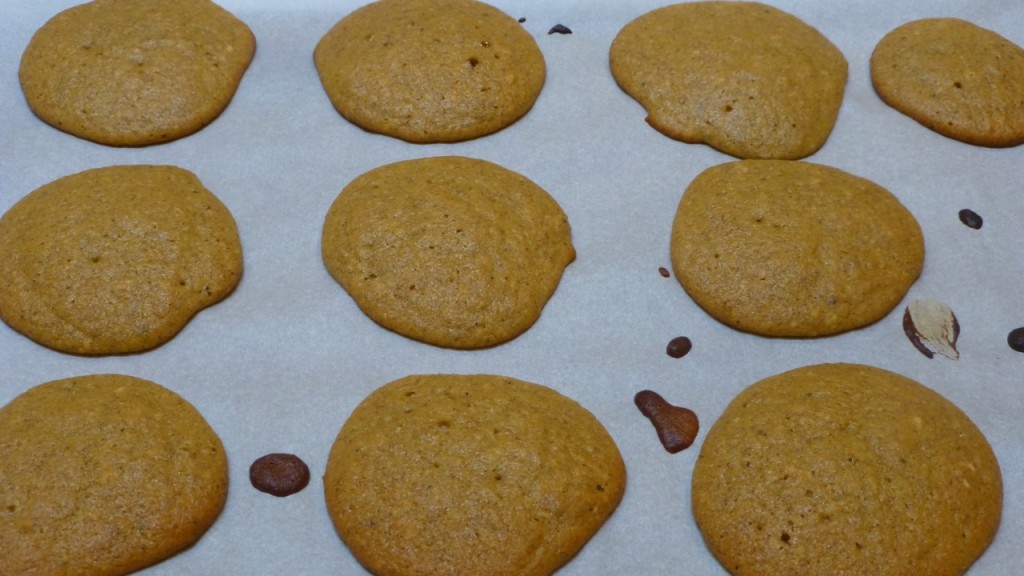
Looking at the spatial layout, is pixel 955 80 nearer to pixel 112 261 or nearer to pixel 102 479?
pixel 112 261

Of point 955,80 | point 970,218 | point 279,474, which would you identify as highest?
point 955,80

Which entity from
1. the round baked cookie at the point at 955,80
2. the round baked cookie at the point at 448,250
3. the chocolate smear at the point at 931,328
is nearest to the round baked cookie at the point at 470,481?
the round baked cookie at the point at 448,250

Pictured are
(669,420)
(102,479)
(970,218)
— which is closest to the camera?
(102,479)

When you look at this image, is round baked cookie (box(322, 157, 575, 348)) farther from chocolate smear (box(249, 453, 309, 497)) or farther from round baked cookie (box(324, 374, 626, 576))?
chocolate smear (box(249, 453, 309, 497))

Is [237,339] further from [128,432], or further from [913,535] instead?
[913,535]

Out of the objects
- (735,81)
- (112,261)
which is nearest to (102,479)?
(112,261)

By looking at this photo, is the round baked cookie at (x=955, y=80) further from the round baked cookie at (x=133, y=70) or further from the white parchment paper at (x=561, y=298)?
the round baked cookie at (x=133, y=70)

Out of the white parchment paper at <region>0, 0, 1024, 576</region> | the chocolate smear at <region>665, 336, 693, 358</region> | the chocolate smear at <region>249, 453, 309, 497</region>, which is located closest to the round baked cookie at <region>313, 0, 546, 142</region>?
the white parchment paper at <region>0, 0, 1024, 576</region>
